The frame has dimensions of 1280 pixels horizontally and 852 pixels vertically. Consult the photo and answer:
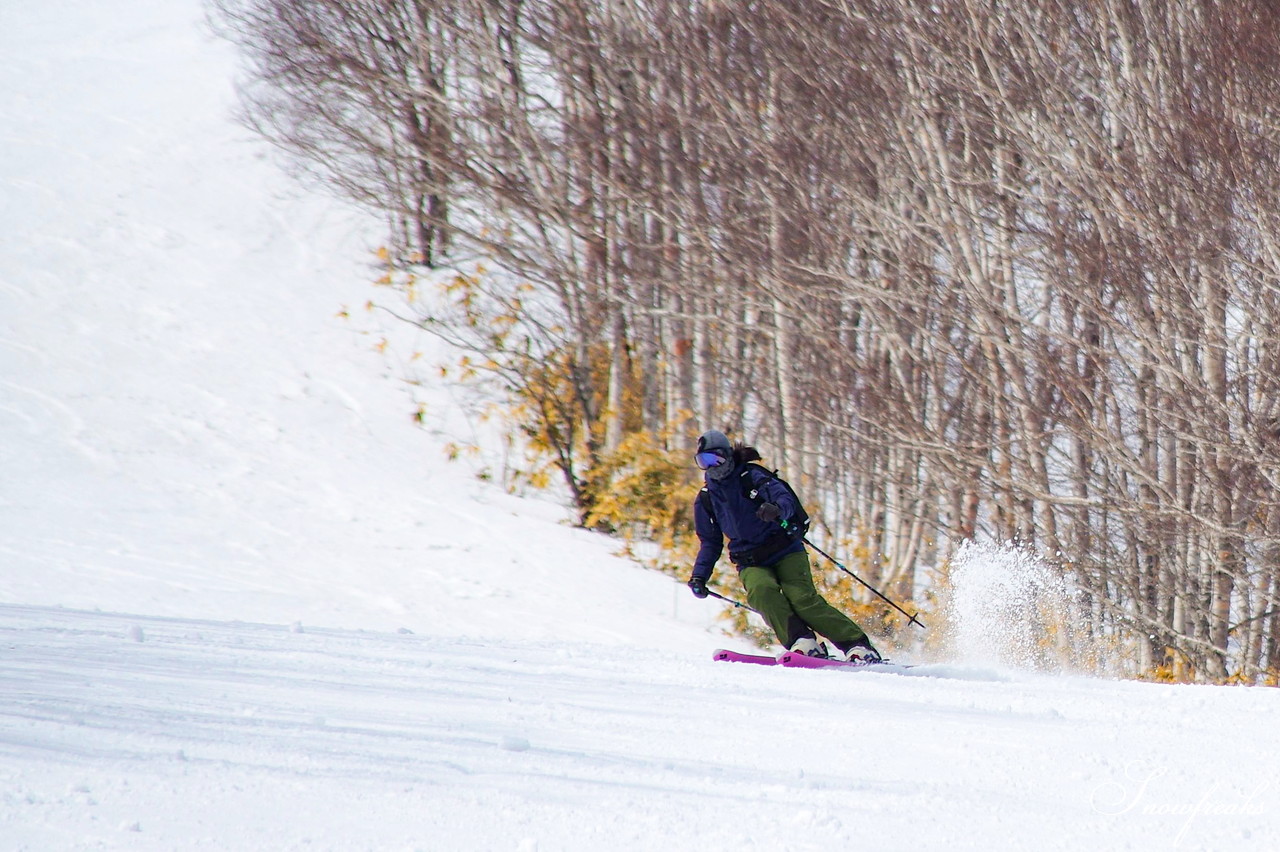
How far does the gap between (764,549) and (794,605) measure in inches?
13.3

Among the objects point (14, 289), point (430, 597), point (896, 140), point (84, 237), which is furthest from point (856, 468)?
point (84, 237)

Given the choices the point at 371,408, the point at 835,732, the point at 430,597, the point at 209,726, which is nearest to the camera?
the point at 209,726

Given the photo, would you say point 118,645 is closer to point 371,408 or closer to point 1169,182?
point 1169,182

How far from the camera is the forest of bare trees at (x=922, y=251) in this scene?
8.95 meters

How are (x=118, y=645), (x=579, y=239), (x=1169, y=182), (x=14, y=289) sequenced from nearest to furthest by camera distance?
(x=118, y=645) → (x=1169, y=182) → (x=579, y=239) → (x=14, y=289)

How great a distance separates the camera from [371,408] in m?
15.8

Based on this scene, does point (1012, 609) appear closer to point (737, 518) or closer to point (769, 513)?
point (737, 518)

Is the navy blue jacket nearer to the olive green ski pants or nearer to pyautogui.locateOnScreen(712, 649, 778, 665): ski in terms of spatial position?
the olive green ski pants

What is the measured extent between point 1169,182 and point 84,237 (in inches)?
607

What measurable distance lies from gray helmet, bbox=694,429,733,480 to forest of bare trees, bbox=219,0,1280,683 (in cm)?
335

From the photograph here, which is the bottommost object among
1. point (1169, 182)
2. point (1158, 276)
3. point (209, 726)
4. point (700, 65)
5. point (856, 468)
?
point (209, 726)

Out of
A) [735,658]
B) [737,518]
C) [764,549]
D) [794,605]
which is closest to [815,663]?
[794,605]

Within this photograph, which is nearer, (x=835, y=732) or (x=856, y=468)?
(x=835, y=732)

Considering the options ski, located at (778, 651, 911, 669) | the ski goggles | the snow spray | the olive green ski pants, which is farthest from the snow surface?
the snow spray
